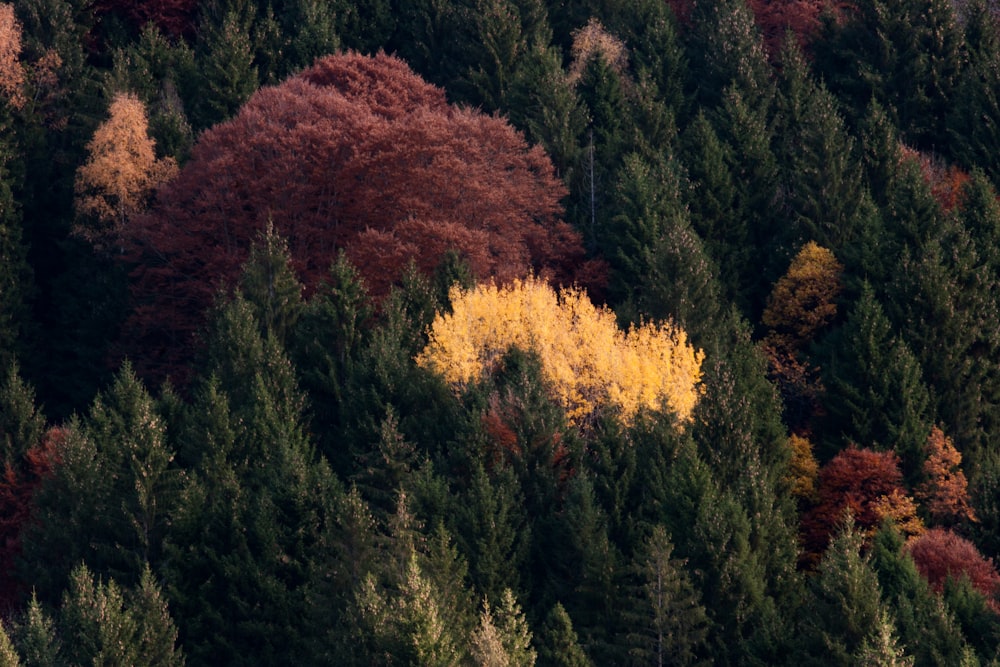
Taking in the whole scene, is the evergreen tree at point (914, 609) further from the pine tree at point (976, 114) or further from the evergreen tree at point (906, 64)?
the evergreen tree at point (906, 64)

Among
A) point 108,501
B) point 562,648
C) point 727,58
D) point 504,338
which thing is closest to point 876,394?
point 504,338

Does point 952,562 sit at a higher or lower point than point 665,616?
higher

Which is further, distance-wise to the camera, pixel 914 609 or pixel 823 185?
pixel 823 185

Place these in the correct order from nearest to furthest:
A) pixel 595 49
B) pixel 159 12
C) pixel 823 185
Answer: pixel 823 185
pixel 595 49
pixel 159 12

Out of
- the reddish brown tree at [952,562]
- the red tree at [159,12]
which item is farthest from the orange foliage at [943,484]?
the red tree at [159,12]

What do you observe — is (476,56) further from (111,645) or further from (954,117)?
(111,645)

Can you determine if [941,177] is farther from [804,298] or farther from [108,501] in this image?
[108,501]

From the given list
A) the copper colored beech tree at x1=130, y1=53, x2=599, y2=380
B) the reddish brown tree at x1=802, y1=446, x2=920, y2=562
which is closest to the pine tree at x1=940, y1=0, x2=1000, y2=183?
the copper colored beech tree at x1=130, y1=53, x2=599, y2=380
